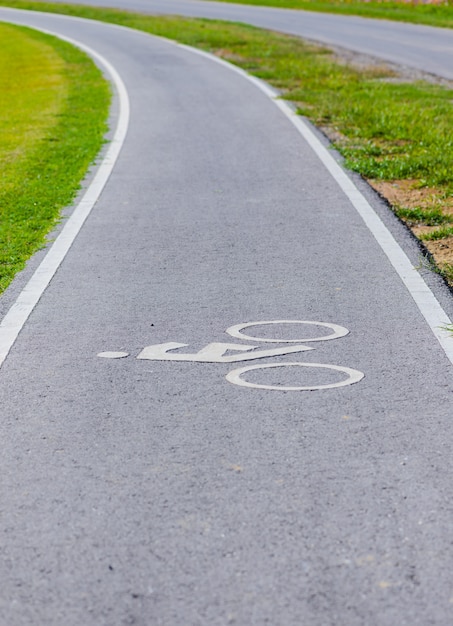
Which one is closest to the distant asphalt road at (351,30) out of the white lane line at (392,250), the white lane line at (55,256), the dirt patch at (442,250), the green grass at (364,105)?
the green grass at (364,105)

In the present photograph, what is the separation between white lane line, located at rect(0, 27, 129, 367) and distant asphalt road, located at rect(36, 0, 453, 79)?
10856 millimetres

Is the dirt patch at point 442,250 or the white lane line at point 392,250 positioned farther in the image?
the dirt patch at point 442,250

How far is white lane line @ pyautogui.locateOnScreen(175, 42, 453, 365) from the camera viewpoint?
670cm

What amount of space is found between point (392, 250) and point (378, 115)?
7826mm

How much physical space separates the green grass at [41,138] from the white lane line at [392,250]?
303 centimetres

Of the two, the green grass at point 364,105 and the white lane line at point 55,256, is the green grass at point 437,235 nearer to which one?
the green grass at point 364,105

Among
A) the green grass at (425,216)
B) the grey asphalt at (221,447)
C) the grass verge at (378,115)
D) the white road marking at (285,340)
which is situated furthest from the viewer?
the grass verge at (378,115)

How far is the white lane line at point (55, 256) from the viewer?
22.1 ft

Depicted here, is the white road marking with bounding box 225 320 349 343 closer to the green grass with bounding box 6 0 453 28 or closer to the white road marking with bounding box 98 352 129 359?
the white road marking with bounding box 98 352 129 359

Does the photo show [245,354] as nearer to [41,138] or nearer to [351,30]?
[41,138]

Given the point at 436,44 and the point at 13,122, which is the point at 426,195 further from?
the point at 436,44

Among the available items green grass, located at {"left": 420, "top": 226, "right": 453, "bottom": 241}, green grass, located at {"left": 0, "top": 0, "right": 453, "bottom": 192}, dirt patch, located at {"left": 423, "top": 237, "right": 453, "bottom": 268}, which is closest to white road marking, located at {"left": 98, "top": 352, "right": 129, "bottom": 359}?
dirt patch, located at {"left": 423, "top": 237, "right": 453, "bottom": 268}

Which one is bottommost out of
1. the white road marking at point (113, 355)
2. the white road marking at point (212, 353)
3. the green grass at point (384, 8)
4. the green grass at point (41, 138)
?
the green grass at point (41, 138)

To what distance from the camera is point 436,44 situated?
28.7 m
